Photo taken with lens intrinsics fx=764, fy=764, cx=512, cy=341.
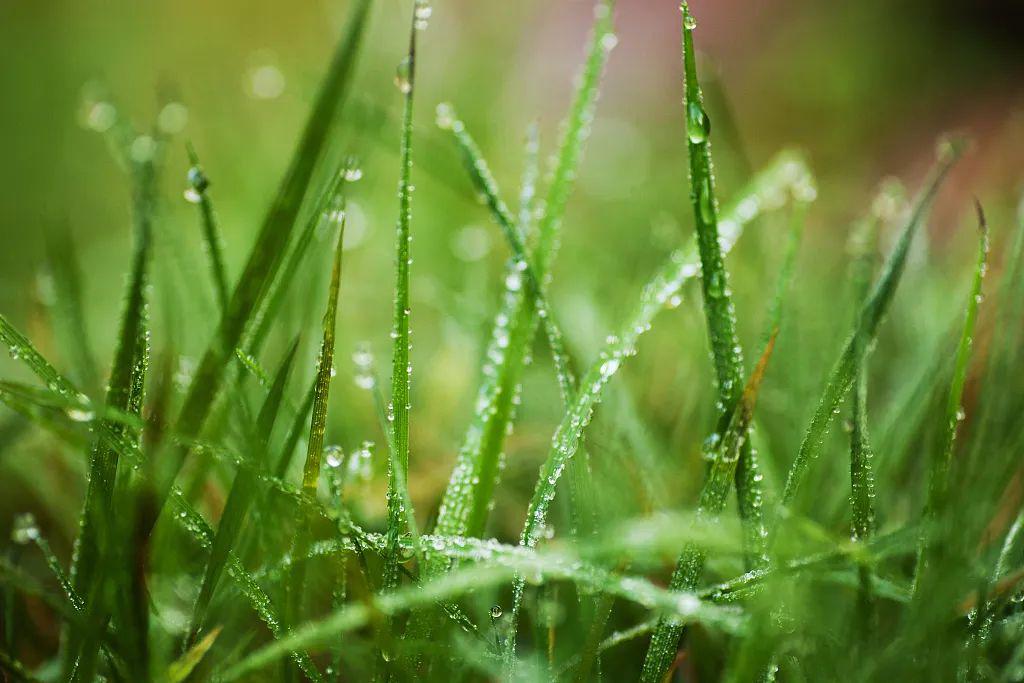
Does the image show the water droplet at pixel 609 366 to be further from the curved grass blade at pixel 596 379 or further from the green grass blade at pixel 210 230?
the green grass blade at pixel 210 230

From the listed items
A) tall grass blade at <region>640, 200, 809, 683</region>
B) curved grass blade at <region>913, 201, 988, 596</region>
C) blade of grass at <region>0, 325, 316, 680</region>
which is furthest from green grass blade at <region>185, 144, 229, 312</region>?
curved grass blade at <region>913, 201, 988, 596</region>

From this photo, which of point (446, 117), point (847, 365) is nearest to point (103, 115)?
point (446, 117)

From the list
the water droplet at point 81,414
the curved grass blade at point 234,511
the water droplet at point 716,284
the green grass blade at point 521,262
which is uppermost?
the green grass blade at point 521,262

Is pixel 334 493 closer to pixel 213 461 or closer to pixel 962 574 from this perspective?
pixel 213 461

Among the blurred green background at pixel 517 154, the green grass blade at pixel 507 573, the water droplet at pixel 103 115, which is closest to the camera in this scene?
the green grass blade at pixel 507 573

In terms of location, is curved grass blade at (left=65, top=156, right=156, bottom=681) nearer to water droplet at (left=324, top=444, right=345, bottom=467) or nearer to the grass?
Result: the grass

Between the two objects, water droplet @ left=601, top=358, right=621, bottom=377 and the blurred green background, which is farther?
the blurred green background

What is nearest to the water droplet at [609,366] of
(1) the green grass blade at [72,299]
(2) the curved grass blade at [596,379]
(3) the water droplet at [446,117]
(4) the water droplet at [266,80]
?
(2) the curved grass blade at [596,379]

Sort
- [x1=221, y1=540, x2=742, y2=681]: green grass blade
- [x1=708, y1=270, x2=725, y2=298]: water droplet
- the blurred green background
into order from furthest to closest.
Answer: the blurred green background, [x1=708, y1=270, x2=725, y2=298]: water droplet, [x1=221, y1=540, x2=742, y2=681]: green grass blade

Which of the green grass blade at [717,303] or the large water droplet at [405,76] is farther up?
the large water droplet at [405,76]
